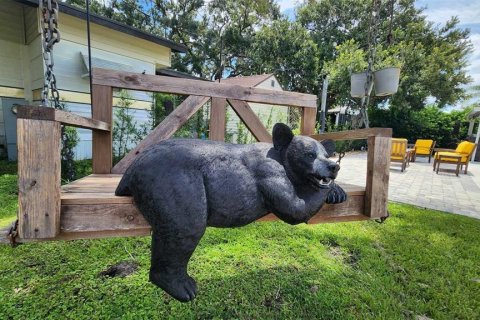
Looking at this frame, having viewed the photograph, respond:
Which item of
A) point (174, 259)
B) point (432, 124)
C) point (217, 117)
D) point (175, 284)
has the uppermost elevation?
point (432, 124)

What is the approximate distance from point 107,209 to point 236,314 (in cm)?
120

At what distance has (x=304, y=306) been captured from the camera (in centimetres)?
188

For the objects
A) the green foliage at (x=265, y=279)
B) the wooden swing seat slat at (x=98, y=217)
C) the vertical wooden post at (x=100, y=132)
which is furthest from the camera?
the vertical wooden post at (x=100, y=132)

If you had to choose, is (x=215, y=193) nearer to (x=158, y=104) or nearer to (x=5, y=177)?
(x=5, y=177)

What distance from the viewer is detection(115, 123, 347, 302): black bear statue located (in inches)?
36.7

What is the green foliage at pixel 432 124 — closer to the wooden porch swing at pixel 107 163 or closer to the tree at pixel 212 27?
the tree at pixel 212 27

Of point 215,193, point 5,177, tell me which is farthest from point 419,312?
point 5,177

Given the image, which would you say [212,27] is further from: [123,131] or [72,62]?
[123,131]

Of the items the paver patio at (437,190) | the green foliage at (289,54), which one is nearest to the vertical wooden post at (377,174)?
the paver patio at (437,190)

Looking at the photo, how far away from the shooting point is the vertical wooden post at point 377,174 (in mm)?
1494

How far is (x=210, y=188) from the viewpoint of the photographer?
98 centimetres

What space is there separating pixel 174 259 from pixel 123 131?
528cm

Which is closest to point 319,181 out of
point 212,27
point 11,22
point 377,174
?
point 377,174

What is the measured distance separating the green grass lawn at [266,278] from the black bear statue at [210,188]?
3.24 ft
